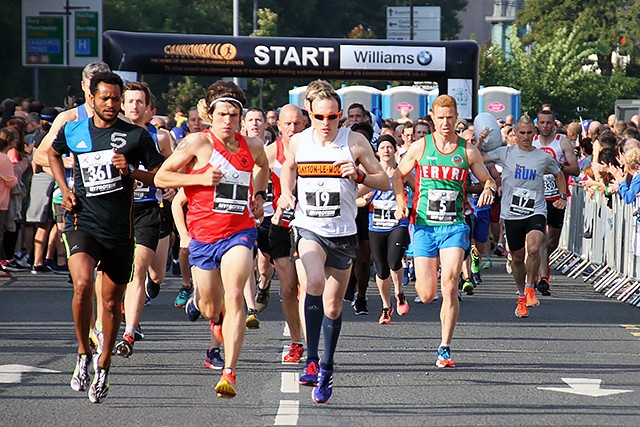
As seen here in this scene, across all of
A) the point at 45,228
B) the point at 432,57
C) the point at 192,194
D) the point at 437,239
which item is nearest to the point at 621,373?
the point at 437,239

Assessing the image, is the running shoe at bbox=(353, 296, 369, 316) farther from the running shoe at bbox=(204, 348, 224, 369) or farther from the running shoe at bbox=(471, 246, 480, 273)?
the running shoe at bbox=(204, 348, 224, 369)

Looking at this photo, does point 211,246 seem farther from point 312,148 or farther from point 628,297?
point 628,297

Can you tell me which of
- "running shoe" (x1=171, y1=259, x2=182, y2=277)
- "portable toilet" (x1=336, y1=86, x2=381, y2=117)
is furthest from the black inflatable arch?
"portable toilet" (x1=336, y1=86, x2=381, y2=117)

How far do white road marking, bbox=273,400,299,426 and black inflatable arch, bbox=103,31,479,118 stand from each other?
15014 millimetres

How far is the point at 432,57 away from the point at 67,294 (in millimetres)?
9676

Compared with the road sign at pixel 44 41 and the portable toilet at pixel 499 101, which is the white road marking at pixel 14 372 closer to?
the road sign at pixel 44 41

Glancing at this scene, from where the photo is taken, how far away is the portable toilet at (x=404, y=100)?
1690 inches

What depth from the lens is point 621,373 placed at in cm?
1005

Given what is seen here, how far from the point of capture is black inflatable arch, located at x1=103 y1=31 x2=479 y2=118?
23172 mm

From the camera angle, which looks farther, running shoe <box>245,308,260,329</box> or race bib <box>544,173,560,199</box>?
race bib <box>544,173,560,199</box>

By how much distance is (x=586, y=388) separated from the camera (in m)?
9.30

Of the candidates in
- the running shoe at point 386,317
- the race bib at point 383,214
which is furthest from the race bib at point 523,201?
the running shoe at point 386,317

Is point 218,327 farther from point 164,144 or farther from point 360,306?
point 360,306

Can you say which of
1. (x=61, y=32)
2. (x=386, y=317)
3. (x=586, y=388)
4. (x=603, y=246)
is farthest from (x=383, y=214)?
(x=61, y=32)
